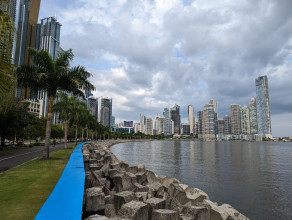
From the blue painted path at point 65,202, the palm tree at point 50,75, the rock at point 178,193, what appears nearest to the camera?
the blue painted path at point 65,202

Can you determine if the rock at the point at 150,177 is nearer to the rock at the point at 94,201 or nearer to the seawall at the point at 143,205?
the seawall at the point at 143,205

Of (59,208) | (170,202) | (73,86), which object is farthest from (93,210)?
(73,86)

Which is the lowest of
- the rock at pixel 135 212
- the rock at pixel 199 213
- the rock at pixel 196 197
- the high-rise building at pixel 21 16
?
the rock at pixel 196 197

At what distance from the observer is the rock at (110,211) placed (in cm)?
659

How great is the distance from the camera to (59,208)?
4.10 m

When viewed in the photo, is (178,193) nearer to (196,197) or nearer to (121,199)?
(196,197)

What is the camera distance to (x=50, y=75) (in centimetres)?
1734

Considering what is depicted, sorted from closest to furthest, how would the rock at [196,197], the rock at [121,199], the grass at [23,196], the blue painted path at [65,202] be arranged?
the blue painted path at [65,202] → the grass at [23,196] → the rock at [121,199] → the rock at [196,197]

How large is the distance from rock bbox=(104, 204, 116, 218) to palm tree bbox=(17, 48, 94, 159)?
40.3 feet

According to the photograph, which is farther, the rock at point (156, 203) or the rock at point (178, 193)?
the rock at point (178, 193)

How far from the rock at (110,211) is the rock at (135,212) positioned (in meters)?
1.04

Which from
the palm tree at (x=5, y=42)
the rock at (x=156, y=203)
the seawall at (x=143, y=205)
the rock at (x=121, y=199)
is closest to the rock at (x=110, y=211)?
the seawall at (x=143, y=205)

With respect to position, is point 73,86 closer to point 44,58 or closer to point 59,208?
point 44,58

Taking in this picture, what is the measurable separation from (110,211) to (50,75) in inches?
571
